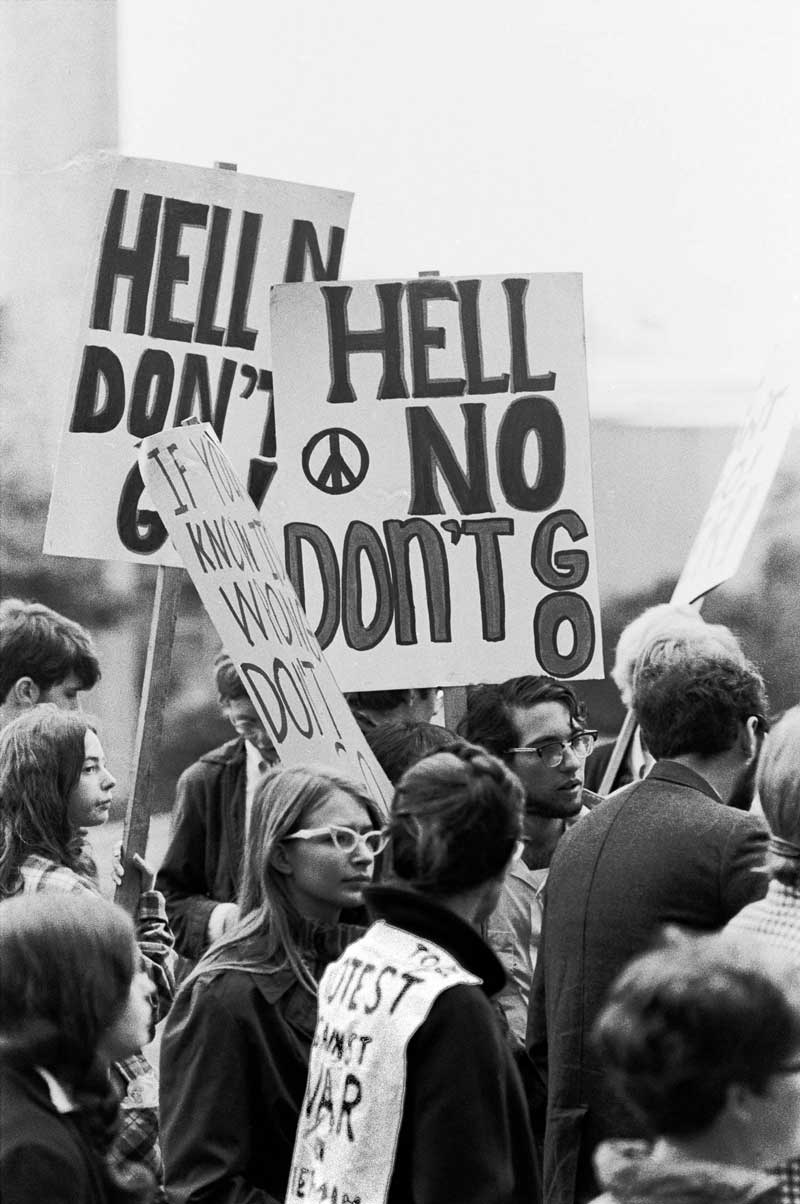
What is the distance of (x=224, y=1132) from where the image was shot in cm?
233

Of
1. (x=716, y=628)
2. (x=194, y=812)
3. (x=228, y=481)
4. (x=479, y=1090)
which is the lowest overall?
(x=479, y=1090)

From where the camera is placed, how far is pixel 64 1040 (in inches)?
72.3

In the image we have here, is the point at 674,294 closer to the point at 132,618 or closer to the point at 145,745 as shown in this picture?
the point at 132,618

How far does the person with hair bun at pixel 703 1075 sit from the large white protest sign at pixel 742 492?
2.52 m

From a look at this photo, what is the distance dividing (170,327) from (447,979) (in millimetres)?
2543

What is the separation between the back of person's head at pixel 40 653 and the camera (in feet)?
13.2

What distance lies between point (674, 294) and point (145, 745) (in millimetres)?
2762


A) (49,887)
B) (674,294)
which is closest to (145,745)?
(49,887)

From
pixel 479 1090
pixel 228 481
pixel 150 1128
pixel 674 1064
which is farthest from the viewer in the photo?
pixel 228 481

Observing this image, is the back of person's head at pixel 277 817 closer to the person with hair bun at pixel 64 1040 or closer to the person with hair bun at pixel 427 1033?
the person with hair bun at pixel 427 1033

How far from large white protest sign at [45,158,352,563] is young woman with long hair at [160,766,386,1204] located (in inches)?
58.5

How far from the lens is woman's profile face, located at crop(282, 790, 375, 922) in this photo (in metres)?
2.56

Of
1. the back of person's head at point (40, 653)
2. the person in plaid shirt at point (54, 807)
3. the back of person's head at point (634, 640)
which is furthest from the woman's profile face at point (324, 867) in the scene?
the back of person's head at point (40, 653)

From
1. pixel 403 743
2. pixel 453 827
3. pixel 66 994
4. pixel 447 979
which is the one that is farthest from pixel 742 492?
pixel 66 994
